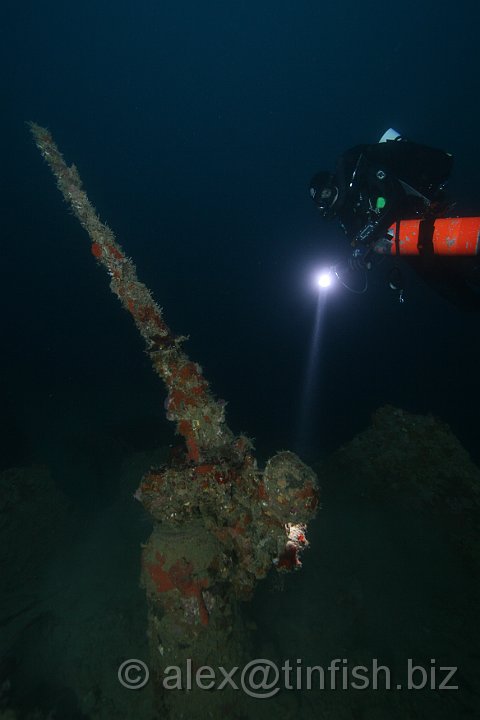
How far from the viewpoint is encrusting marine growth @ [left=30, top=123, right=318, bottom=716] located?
261cm

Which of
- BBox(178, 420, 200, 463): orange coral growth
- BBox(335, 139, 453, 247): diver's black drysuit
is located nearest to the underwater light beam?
BBox(335, 139, 453, 247): diver's black drysuit

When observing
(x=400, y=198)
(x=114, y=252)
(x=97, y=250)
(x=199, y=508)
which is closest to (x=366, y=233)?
(x=400, y=198)

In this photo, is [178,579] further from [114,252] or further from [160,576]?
[114,252]

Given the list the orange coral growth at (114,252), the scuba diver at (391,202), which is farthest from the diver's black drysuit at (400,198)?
the orange coral growth at (114,252)

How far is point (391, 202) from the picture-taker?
16.3 ft

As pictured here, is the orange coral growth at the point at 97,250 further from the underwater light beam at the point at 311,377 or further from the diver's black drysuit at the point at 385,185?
the underwater light beam at the point at 311,377

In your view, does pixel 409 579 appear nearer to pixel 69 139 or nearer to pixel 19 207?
pixel 69 139

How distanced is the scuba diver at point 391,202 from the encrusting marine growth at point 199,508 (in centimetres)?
366

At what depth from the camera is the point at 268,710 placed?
2844 millimetres

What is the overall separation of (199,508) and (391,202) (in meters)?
4.80

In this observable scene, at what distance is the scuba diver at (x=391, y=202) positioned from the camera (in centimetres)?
499

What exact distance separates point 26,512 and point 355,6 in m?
94.5

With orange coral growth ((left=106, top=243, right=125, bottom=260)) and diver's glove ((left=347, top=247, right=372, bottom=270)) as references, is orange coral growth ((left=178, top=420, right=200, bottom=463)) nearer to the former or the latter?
orange coral growth ((left=106, top=243, right=125, bottom=260))

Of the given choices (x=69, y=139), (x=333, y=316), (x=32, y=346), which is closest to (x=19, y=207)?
(x=69, y=139)
